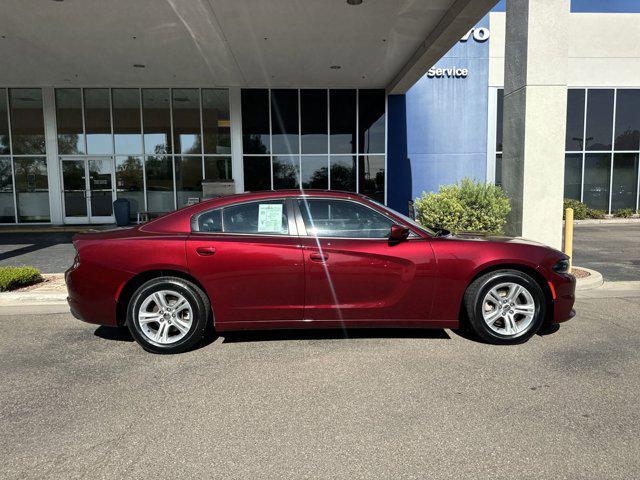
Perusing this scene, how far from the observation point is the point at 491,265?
14.9ft

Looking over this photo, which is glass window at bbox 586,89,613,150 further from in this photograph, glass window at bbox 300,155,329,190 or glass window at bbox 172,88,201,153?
glass window at bbox 172,88,201,153

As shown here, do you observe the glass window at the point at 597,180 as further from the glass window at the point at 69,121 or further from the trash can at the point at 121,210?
the glass window at the point at 69,121

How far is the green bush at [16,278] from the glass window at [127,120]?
35.1ft

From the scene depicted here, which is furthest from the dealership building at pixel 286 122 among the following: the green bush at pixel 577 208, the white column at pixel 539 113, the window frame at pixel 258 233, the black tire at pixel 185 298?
the black tire at pixel 185 298

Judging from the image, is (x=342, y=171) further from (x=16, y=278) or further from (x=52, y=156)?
(x=16, y=278)

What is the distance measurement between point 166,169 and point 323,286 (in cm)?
1425

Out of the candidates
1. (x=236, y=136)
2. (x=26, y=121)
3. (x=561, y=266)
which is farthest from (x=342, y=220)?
(x=26, y=121)

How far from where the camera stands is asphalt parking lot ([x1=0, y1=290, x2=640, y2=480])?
8.70 feet

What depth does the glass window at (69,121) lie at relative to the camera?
16781mm

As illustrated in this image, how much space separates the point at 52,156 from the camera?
16.9 meters

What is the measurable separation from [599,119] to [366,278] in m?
19.4

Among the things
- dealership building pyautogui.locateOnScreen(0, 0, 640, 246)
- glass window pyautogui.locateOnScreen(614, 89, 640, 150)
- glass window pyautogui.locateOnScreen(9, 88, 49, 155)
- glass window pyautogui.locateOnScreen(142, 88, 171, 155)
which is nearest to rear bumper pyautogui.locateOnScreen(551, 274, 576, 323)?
dealership building pyautogui.locateOnScreen(0, 0, 640, 246)

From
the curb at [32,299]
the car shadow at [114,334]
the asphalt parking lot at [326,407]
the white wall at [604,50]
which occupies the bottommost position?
the asphalt parking lot at [326,407]

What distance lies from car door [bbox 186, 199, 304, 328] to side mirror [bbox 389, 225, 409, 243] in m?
0.90
